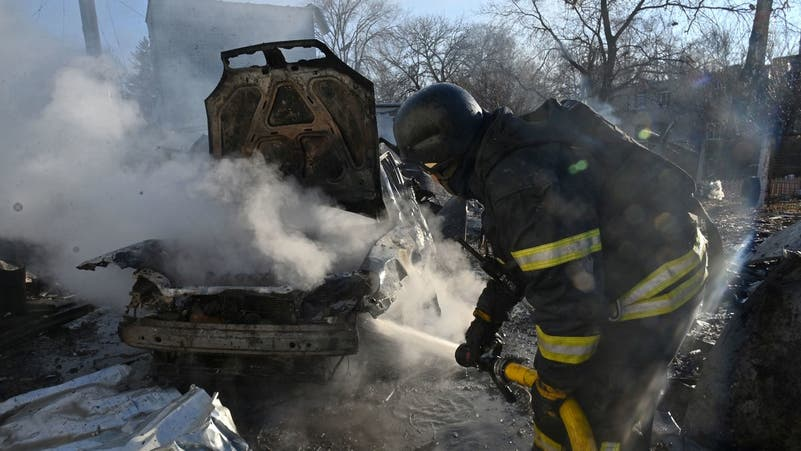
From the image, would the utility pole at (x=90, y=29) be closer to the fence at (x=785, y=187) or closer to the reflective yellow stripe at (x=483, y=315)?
the reflective yellow stripe at (x=483, y=315)

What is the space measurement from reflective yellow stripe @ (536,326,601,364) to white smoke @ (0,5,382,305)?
1.81 metres

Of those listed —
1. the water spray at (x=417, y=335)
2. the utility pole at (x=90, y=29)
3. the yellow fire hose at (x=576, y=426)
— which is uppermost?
the utility pole at (x=90, y=29)

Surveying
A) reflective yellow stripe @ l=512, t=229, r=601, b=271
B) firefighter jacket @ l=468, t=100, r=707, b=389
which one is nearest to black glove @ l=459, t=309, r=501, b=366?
firefighter jacket @ l=468, t=100, r=707, b=389

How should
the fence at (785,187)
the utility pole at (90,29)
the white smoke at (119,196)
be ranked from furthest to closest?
the fence at (785,187)
the utility pole at (90,29)
the white smoke at (119,196)

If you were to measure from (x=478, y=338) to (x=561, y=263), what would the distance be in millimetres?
926

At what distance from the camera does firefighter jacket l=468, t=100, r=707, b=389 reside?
1686 millimetres

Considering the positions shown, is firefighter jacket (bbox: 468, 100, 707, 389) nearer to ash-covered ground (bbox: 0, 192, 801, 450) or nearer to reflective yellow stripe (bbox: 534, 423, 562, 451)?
reflective yellow stripe (bbox: 534, 423, 562, 451)

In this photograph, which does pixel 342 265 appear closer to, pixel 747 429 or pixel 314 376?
pixel 314 376

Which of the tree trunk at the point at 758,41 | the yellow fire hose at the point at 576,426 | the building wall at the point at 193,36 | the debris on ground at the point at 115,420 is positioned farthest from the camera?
the building wall at the point at 193,36

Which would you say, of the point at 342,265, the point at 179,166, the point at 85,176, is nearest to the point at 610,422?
the point at 342,265

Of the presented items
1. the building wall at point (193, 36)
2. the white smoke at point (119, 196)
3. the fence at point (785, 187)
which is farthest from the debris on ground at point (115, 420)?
the building wall at point (193, 36)

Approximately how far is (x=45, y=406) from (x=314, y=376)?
5.32ft

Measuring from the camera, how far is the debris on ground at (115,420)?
2436 millimetres

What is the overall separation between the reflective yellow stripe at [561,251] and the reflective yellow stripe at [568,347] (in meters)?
0.29
